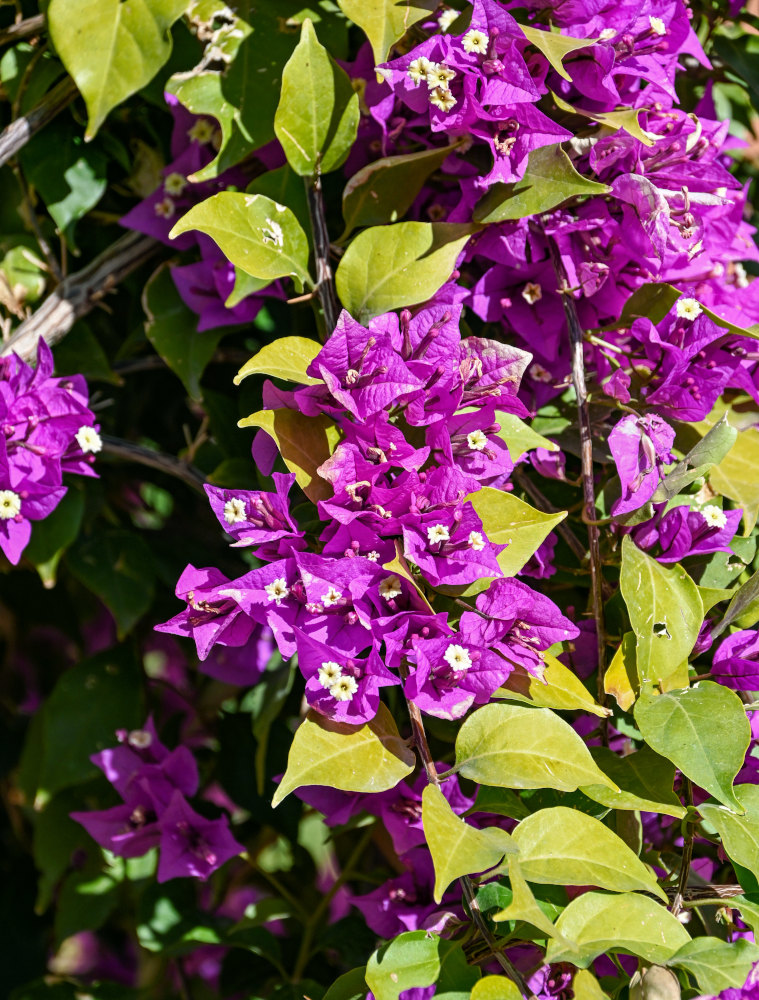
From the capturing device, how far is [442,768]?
0.65 meters

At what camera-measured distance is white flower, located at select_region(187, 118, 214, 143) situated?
0.78 meters

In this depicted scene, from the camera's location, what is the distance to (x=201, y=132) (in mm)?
780

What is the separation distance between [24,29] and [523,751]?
0.71m

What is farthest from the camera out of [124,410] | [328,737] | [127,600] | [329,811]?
[124,410]

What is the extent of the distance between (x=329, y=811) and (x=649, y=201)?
19.8 inches

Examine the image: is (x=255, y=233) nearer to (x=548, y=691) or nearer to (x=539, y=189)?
(x=539, y=189)

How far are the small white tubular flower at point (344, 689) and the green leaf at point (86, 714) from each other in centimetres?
45

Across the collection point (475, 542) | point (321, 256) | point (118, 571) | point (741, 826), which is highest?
point (321, 256)

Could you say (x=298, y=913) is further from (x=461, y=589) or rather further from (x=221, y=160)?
(x=221, y=160)

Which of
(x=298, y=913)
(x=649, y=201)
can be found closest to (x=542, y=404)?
(x=649, y=201)

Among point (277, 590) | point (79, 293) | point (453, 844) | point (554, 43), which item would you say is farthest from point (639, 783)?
point (79, 293)

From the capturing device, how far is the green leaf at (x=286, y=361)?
0.58 meters

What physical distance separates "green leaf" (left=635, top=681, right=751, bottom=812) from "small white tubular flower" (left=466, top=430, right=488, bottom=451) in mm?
194

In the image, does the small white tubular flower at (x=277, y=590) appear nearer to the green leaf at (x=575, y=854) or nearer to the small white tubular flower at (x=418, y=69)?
the green leaf at (x=575, y=854)
